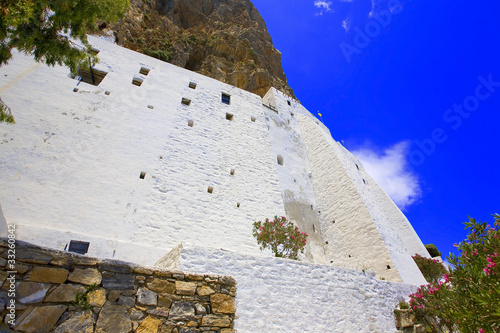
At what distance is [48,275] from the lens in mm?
2734

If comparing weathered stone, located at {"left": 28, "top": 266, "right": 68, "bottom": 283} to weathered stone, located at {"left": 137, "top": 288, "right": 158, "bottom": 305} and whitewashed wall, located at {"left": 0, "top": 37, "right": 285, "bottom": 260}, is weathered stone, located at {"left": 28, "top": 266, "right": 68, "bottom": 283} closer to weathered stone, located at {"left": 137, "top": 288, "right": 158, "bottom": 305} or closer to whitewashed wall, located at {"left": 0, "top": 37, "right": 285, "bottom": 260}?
weathered stone, located at {"left": 137, "top": 288, "right": 158, "bottom": 305}

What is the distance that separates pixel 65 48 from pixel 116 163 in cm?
441

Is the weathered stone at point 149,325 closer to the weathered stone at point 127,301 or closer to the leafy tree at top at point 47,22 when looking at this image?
the weathered stone at point 127,301

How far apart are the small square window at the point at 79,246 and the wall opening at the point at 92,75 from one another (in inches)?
289

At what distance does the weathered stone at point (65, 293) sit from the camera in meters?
2.67

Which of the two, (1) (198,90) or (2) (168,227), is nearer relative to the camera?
(2) (168,227)

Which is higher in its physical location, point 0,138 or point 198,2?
point 198,2

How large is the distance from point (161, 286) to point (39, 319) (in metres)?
1.15

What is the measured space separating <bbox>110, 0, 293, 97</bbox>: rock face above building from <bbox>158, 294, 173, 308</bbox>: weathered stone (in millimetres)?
18619

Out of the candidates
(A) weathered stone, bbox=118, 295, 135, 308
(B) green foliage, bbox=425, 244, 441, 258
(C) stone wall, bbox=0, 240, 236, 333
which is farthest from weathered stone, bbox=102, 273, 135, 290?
(B) green foliage, bbox=425, 244, 441, 258

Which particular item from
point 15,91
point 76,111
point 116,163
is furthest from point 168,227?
point 15,91

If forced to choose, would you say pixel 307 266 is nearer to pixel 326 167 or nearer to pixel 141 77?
pixel 326 167

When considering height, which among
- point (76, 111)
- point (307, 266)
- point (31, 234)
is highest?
point (76, 111)

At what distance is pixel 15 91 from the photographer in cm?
923
